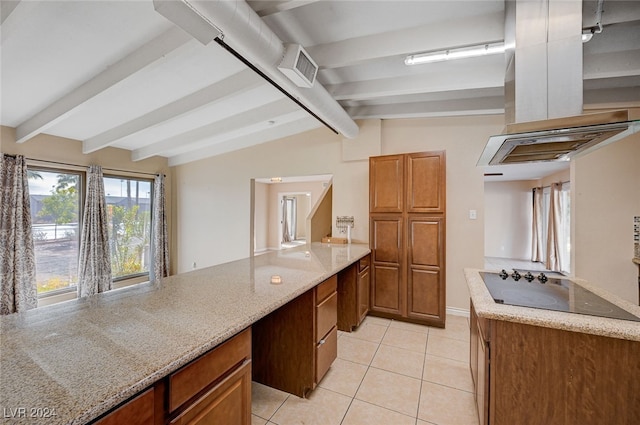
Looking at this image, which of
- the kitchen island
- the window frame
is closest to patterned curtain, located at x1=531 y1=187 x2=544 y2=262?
the kitchen island

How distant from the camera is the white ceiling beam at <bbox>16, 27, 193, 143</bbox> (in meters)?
1.97

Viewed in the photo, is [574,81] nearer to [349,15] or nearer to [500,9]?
[500,9]

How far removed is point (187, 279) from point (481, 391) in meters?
1.94

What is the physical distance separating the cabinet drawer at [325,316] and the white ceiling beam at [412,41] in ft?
6.53

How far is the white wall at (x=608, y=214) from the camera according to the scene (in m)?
2.78

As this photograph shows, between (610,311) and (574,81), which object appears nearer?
(610,311)

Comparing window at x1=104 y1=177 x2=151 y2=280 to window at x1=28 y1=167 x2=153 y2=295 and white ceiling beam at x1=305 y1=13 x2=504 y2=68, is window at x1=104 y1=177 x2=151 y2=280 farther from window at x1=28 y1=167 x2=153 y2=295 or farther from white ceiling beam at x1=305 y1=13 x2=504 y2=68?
white ceiling beam at x1=305 y1=13 x2=504 y2=68

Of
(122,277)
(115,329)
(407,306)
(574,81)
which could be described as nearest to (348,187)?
(407,306)

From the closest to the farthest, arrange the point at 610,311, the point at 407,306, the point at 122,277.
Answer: the point at 610,311, the point at 407,306, the point at 122,277

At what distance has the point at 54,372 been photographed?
0.76 metres

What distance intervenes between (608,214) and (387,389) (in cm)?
305

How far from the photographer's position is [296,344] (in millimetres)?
1898

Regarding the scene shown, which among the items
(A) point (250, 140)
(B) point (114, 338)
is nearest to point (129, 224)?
(A) point (250, 140)

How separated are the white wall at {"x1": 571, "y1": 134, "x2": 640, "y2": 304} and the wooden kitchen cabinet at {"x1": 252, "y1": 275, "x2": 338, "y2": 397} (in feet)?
9.99
